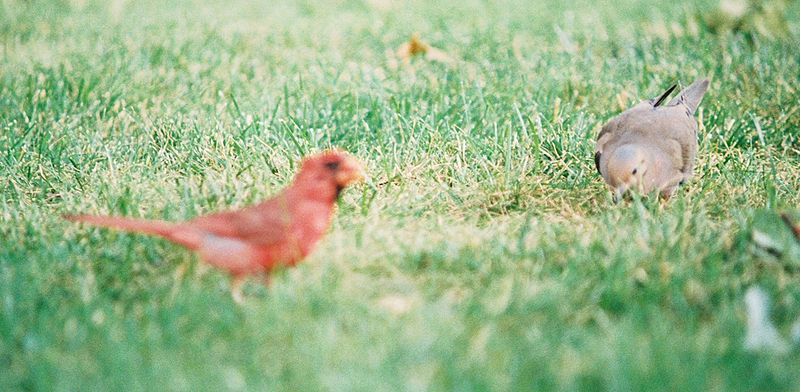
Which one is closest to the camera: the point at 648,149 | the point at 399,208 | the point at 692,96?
the point at 399,208

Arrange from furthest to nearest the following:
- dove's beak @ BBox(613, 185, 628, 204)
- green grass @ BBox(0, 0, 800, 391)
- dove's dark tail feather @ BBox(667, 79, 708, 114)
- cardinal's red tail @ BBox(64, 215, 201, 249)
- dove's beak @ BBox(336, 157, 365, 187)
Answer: dove's dark tail feather @ BBox(667, 79, 708, 114), dove's beak @ BBox(613, 185, 628, 204), dove's beak @ BBox(336, 157, 365, 187), cardinal's red tail @ BBox(64, 215, 201, 249), green grass @ BBox(0, 0, 800, 391)

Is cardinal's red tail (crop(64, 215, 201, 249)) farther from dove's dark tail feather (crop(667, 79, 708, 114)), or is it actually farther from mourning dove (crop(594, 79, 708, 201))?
dove's dark tail feather (crop(667, 79, 708, 114))

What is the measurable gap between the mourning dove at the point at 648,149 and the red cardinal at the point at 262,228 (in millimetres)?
1215

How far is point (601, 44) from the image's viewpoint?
19.6ft

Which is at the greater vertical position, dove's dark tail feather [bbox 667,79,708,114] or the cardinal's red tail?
the cardinal's red tail

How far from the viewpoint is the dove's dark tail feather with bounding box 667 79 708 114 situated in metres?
4.30

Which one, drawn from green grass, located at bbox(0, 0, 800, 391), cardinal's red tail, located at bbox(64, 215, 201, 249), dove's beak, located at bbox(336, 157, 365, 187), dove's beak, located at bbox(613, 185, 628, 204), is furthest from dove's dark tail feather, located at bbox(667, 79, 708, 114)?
cardinal's red tail, located at bbox(64, 215, 201, 249)

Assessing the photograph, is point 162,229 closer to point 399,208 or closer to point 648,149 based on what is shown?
point 399,208

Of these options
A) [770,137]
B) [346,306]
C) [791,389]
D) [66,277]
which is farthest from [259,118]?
[791,389]

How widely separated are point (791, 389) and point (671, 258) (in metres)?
0.79

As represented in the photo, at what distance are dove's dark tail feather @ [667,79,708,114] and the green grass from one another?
0.44ft

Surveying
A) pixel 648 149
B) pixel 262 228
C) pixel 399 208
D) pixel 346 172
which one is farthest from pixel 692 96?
pixel 262 228

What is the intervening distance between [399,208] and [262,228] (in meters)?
0.85

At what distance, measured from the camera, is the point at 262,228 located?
2666 millimetres
